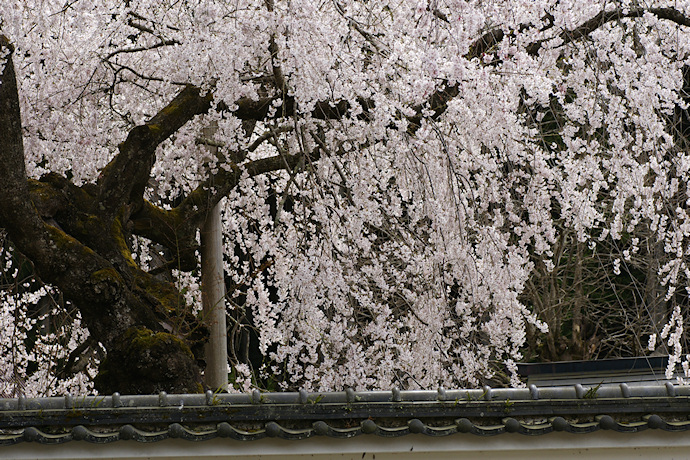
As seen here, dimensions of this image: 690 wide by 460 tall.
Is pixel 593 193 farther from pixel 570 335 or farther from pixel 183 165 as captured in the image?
pixel 570 335

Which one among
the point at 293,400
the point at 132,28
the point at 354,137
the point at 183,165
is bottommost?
the point at 293,400

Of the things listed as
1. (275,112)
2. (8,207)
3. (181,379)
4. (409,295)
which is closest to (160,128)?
(275,112)

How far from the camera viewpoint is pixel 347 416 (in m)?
Result: 3.06

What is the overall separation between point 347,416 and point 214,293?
3.77 metres

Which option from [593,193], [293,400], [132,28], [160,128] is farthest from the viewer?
[132,28]

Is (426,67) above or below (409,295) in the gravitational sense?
above

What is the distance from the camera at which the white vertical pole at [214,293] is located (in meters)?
6.64

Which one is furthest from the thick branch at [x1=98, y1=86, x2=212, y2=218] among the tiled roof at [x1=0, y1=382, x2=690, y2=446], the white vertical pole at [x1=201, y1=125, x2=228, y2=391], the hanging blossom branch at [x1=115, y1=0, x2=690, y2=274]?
the tiled roof at [x1=0, y1=382, x2=690, y2=446]

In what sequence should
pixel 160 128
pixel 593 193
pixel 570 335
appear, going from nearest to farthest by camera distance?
pixel 160 128
pixel 593 193
pixel 570 335

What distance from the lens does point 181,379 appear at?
4828 mm

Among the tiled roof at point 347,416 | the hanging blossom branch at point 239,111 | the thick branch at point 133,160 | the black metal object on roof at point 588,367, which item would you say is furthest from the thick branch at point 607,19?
the tiled roof at point 347,416

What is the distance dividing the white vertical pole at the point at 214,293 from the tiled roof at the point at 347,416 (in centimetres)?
348

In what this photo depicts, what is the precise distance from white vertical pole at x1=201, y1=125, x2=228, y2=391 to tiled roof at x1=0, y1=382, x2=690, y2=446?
348cm

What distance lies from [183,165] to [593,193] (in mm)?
3582
